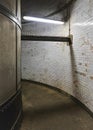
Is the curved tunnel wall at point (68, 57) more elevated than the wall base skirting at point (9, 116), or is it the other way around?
the curved tunnel wall at point (68, 57)

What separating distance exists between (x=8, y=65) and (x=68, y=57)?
8.67 ft

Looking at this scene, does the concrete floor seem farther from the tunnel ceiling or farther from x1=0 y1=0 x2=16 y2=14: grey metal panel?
the tunnel ceiling

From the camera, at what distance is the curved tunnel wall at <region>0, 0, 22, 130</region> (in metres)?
2.21

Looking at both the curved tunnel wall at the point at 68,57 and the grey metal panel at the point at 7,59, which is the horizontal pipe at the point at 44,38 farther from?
the grey metal panel at the point at 7,59

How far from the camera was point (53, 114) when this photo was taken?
3529mm

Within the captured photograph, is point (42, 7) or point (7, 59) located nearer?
point (7, 59)

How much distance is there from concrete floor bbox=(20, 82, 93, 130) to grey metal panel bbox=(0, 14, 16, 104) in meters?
0.94

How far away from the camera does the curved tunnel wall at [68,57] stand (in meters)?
3.51

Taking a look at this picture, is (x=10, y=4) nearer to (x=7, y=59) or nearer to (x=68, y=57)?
(x=7, y=59)

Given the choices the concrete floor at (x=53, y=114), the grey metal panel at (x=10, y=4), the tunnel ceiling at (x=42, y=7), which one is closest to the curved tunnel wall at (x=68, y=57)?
the concrete floor at (x=53, y=114)

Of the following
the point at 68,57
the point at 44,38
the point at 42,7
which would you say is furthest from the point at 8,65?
the point at 42,7

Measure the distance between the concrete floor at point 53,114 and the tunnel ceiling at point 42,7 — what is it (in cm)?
279

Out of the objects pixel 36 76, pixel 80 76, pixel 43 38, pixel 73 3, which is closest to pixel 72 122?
pixel 80 76

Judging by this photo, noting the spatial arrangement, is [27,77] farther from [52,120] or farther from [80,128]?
[80,128]
